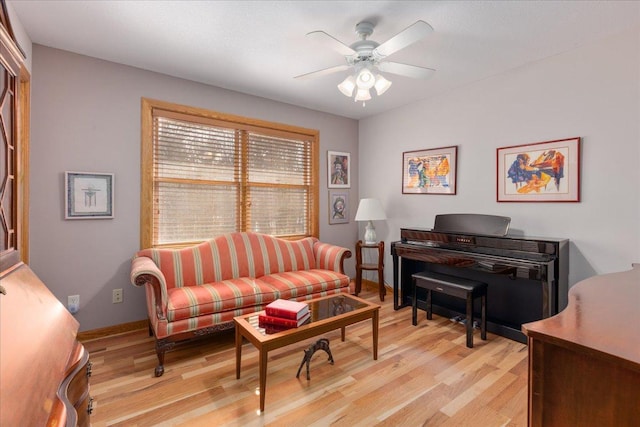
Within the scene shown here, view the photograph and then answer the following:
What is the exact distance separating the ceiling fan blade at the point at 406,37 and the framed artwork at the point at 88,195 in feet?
8.10

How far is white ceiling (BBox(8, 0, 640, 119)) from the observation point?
1.90 meters

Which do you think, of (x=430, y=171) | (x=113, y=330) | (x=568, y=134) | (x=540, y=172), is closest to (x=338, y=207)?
(x=430, y=171)

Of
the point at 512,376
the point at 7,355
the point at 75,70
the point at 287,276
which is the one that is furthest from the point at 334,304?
the point at 75,70

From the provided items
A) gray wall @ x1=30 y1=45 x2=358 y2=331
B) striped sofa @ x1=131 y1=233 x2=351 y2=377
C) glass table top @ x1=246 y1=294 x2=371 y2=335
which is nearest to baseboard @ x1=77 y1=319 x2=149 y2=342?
gray wall @ x1=30 y1=45 x2=358 y2=331

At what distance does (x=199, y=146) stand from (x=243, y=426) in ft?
8.31

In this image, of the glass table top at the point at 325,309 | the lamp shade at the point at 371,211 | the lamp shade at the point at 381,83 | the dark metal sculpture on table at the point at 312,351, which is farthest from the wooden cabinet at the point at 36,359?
the lamp shade at the point at 371,211

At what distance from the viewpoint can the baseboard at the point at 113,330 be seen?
101 inches

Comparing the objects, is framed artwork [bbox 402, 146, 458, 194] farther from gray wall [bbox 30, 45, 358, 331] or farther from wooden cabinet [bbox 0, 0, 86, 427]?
wooden cabinet [bbox 0, 0, 86, 427]

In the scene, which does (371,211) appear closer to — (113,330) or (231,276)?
(231,276)

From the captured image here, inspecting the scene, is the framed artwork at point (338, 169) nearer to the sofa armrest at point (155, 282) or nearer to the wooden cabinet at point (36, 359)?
the sofa armrest at point (155, 282)

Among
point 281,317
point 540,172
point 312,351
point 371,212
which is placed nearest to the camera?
point 281,317

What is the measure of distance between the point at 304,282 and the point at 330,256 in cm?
56

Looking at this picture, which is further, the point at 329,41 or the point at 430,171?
the point at 430,171

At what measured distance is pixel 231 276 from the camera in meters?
2.94
